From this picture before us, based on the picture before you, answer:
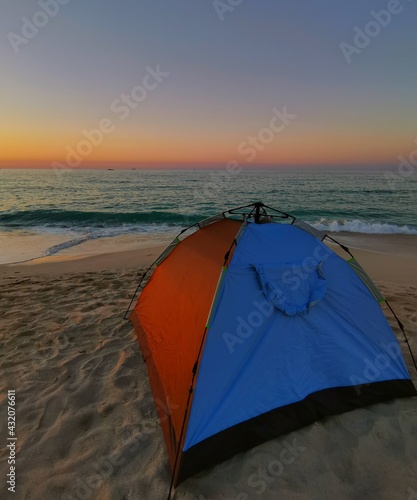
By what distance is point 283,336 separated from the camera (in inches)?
124

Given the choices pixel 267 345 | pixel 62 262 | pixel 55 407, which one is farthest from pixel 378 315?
pixel 62 262

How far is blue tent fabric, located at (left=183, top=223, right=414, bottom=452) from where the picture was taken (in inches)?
114

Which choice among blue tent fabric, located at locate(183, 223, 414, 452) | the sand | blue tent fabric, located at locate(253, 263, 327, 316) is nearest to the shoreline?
the sand

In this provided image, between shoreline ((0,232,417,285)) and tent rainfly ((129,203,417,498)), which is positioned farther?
shoreline ((0,232,417,285))

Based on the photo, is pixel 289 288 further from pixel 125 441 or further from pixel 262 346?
pixel 125 441

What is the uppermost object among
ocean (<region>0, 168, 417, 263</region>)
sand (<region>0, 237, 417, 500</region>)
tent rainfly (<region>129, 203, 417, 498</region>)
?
tent rainfly (<region>129, 203, 417, 498</region>)

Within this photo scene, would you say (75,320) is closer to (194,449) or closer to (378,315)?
(194,449)

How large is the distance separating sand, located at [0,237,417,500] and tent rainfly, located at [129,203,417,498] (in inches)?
6.3

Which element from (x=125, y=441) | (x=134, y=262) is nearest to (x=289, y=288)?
(x=125, y=441)

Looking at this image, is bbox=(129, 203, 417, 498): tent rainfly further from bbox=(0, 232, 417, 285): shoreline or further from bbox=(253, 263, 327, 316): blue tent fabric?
bbox=(0, 232, 417, 285): shoreline

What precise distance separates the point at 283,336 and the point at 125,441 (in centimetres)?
188

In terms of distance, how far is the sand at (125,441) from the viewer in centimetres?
250

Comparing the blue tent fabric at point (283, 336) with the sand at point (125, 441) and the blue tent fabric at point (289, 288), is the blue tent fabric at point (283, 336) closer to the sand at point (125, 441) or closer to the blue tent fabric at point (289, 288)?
the blue tent fabric at point (289, 288)

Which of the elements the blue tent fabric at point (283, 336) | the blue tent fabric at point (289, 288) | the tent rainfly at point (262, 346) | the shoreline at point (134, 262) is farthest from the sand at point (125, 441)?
the shoreline at point (134, 262)
